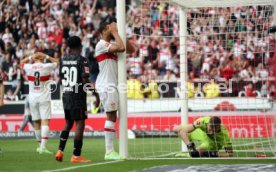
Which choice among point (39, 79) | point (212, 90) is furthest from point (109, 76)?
point (212, 90)

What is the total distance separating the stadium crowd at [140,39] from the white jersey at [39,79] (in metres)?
3.83

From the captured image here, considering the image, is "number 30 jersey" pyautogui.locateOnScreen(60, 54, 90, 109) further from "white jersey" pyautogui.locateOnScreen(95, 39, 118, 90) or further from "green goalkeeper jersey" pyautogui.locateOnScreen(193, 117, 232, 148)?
"green goalkeeper jersey" pyautogui.locateOnScreen(193, 117, 232, 148)

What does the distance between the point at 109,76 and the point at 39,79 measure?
13.5ft

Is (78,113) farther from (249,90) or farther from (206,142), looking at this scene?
(249,90)

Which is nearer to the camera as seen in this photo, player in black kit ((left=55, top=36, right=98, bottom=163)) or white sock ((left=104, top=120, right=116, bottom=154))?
player in black kit ((left=55, top=36, right=98, bottom=163))

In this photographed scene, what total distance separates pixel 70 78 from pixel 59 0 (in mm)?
22506

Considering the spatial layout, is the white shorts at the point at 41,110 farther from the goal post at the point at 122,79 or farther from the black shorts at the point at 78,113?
the black shorts at the point at 78,113

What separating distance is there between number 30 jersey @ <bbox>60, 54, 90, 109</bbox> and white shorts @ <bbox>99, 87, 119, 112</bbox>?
0.39 metres

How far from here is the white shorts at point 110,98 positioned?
14039 millimetres

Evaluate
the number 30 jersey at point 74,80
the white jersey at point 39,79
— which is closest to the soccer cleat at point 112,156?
the number 30 jersey at point 74,80

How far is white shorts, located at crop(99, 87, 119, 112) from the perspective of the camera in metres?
14.0

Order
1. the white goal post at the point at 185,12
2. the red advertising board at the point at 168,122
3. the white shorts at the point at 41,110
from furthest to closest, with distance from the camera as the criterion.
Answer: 1. the red advertising board at the point at 168,122
2. the white shorts at the point at 41,110
3. the white goal post at the point at 185,12

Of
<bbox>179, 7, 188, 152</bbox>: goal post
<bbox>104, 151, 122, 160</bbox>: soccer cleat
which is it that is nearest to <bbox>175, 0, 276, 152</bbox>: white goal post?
<bbox>179, 7, 188, 152</bbox>: goal post

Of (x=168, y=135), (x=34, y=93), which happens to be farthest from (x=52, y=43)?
(x=34, y=93)
